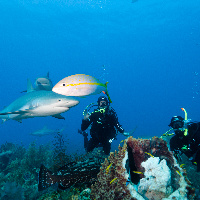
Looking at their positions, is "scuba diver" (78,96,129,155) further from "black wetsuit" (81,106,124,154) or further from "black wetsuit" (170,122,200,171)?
"black wetsuit" (170,122,200,171)

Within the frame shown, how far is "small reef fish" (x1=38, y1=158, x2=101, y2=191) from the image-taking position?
2.81 metres

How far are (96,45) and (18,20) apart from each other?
39.4m

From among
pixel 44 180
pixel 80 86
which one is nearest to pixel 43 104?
pixel 44 180

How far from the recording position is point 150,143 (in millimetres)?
2211

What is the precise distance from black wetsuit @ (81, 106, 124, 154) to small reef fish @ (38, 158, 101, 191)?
127 inches

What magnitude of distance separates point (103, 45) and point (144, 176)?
87026mm

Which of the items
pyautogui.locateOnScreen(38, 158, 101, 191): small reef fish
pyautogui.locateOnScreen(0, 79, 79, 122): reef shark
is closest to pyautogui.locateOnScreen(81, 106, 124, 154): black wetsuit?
pyautogui.locateOnScreen(0, 79, 79, 122): reef shark

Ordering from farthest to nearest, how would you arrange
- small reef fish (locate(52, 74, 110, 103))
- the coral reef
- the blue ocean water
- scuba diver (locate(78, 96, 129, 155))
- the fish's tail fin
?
the blue ocean water → scuba diver (locate(78, 96, 129, 155)) → the fish's tail fin → small reef fish (locate(52, 74, 110, 103)) → the coral reef

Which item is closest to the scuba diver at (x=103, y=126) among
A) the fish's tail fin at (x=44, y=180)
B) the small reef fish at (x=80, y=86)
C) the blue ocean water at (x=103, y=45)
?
the fish's tail fin at (x=44, y=180)

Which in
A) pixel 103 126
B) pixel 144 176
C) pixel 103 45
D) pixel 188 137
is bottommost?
pixel 144 176

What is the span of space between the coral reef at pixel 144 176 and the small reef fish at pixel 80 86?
3.06 ft

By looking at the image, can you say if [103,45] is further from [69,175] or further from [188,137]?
[69,175]

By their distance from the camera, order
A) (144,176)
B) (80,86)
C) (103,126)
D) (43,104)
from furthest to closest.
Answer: (103,126)
(43,104)
(80,86)
(144,176)

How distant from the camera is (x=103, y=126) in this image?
6.44 m
